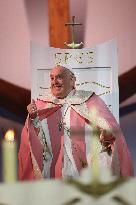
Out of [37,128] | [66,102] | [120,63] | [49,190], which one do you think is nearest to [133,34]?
[120,63]

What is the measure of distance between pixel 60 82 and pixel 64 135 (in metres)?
0.18

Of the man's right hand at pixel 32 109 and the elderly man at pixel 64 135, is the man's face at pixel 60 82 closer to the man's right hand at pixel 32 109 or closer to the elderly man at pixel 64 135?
the elderly man at pixel 64 135

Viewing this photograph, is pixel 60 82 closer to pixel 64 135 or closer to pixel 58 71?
pixel 58 71

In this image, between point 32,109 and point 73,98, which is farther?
point 73,98

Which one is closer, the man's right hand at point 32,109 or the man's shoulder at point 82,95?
the man's right hand at point 32,109

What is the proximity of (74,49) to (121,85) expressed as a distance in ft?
1.31

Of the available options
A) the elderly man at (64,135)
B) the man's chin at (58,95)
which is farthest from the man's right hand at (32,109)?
the man's chin at (58,95)

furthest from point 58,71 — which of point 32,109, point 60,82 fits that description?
point 32,109

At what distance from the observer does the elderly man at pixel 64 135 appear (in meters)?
1.62

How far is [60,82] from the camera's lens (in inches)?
65.7

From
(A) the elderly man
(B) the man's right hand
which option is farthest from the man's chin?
(B) the man's right hand

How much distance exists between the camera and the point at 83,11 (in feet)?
7.04

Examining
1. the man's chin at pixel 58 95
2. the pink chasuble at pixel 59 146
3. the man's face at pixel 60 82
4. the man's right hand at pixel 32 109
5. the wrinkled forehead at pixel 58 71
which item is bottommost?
the pink chasuble at pixel 59 146

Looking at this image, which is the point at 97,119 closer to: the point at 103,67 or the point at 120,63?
the point at 103,67
